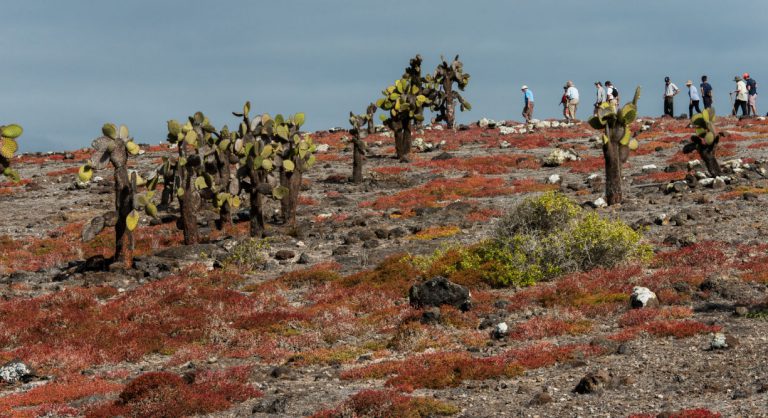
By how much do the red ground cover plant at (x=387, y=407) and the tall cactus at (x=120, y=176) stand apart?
15690 mm

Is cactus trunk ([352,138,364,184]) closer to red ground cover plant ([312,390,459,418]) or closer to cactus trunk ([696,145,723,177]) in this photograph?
cactus trunk ([696,145,723,177])

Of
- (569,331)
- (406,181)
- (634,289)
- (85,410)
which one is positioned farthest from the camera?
(406,181)

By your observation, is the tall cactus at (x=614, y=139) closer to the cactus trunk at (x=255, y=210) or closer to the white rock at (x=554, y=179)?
the white rock at (x=554, y=179)

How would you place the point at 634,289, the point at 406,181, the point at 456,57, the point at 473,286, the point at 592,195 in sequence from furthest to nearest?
the point at 456,57, the point at 406,181, the point at 592,195, the point at 473,286, the point at 634,289

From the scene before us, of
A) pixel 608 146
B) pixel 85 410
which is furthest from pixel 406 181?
pixel 85 410

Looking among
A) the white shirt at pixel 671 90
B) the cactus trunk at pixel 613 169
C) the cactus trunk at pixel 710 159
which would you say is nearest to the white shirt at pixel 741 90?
the white shirt at pixel 671 90

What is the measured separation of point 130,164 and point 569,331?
158 ft

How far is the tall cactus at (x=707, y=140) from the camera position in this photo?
32.9m

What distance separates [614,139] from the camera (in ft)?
101

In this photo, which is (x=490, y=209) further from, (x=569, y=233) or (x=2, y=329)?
(x=2, y=329)

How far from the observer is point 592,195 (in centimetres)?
3431

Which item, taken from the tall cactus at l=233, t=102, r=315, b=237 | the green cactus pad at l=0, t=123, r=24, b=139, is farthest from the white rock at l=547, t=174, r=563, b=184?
the green cactus pad at l=0, t=123, r=24, b=139

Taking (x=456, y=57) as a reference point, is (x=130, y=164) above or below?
below

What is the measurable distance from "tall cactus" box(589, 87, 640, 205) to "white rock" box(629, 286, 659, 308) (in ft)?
45.6
